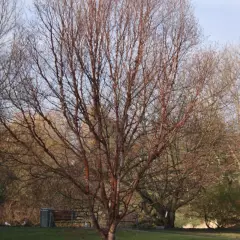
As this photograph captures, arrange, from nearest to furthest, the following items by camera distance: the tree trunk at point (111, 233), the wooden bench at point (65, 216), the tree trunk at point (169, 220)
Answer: the tree trunk at point (111, 233), the wooden bench at point (65, 216), the tree trunk at point (169, 220)

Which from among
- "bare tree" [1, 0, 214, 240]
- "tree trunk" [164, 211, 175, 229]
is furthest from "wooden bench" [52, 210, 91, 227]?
"bare tree" [1, 0, 214, 240]

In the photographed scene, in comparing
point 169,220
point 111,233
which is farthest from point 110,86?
point 169,220

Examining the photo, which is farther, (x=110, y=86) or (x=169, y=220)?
(x=169, y=220)

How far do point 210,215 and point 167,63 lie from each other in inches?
957

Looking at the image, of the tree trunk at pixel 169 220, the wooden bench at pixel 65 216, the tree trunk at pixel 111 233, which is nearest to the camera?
the tree trunk at pixel 111 233

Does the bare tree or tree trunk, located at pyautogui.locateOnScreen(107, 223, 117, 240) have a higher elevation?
the bare tree

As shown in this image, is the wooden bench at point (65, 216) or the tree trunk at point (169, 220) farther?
the tree trunk at point (169, 220)

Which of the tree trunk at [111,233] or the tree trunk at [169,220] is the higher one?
the tree trunk at [169,220]

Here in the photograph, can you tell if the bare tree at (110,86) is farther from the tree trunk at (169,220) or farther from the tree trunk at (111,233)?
the tree trunk at (169,220)

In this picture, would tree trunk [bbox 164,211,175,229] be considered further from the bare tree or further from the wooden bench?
the bare tree

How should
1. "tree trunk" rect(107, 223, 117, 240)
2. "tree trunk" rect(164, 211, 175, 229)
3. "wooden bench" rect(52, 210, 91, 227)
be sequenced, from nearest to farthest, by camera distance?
"tree trunk" rect(107, 223, 117, 240) → "wooden bench" rect(52, 210, 91, 227) → "tree trunk" rect(164, 211, 175, 229)

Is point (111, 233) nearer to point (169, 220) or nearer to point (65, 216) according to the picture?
point (65, 216)

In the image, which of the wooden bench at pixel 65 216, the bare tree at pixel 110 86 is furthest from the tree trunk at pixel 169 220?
the bare tree at pixel 110 86

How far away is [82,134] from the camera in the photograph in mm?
8109
